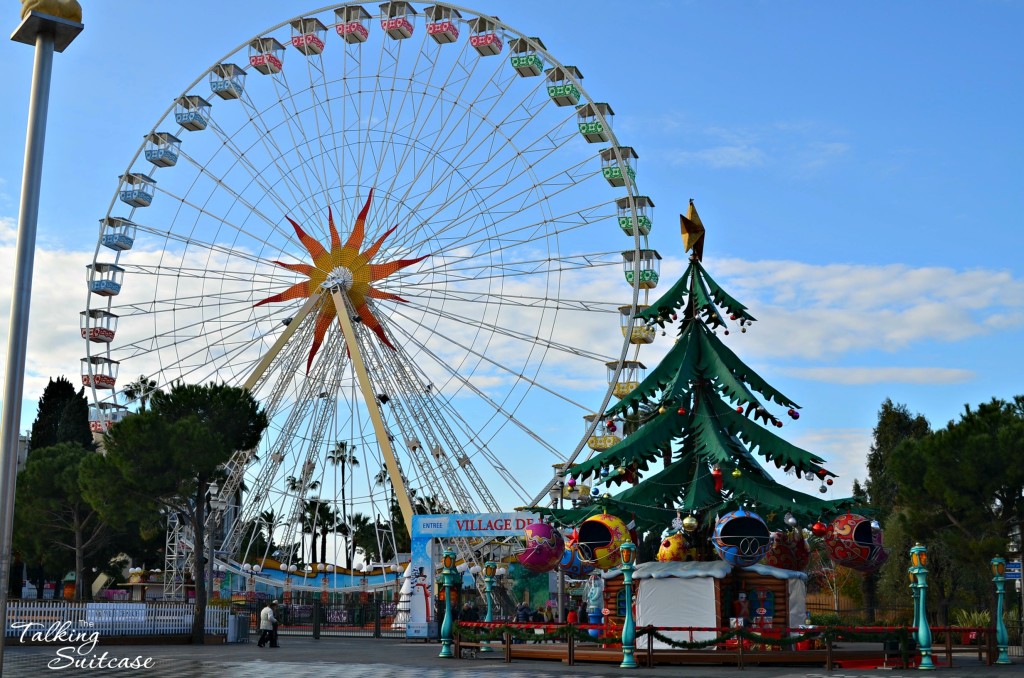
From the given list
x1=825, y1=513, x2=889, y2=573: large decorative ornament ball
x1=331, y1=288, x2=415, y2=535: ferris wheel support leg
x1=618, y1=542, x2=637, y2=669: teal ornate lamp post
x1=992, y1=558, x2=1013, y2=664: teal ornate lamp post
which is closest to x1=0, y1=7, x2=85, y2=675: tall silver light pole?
x1=618, y1=542, x2=637, y2=669: teal ornate lamp post

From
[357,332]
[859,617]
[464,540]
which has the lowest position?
[859,617]

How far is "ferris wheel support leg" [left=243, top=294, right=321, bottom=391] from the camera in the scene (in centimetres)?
3697

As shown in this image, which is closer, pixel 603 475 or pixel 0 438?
pixel 0 438

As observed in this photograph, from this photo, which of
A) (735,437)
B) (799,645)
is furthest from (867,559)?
(735,437)

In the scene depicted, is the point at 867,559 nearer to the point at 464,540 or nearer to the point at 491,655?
the point at 491,655

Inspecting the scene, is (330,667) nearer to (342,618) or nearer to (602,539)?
(602,539)

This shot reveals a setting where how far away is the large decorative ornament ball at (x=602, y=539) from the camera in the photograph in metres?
22.2

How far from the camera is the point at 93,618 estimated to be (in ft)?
89.2

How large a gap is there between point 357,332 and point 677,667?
18.9 meters

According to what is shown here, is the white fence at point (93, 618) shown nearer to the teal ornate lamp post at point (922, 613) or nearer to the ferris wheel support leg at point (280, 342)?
the ferris wheel support leg at point (280, 342)

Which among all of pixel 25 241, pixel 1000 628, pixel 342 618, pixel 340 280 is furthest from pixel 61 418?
pixel 25 241

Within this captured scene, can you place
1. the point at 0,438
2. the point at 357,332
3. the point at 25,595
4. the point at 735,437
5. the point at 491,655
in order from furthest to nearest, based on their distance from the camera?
1. the point at 25,595
2. the point at 357,332
3. the point at 491,655
4. the point at 735,437
5. the point at 0,438

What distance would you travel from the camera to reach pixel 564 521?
2420 centimetres

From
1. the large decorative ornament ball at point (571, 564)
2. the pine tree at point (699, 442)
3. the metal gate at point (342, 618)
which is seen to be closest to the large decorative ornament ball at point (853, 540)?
the pine tree at point (699, 442)
